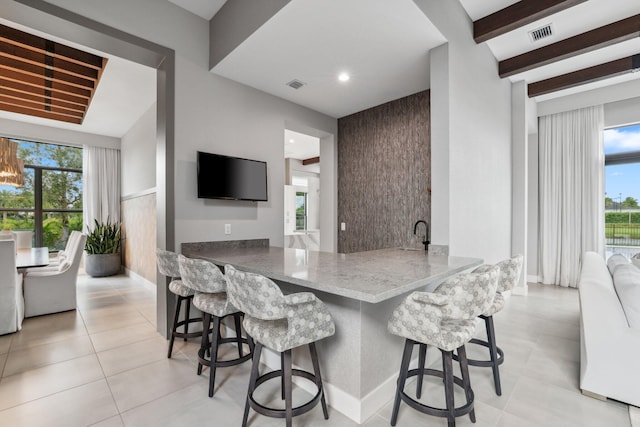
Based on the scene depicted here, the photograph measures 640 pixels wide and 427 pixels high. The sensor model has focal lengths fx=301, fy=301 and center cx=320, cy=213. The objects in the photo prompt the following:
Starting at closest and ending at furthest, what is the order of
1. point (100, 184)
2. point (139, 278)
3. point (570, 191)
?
point (570, 191), point (139, 278), point (100, 184)

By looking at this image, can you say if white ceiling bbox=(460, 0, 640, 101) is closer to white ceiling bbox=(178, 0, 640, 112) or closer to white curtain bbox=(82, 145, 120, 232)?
white ceiling bbox=(178, 0, 640, 112)

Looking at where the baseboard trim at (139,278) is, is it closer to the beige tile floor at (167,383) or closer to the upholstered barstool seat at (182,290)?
the beige tile floor at (167,383)

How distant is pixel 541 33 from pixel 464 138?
1.46 m

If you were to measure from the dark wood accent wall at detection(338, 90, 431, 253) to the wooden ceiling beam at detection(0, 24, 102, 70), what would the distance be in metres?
3.26

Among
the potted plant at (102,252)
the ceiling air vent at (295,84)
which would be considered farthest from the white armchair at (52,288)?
the ceiling air vent at (295,84)

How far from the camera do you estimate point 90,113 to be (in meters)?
5.02

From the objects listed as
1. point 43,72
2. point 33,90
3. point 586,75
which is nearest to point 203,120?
point 43,72

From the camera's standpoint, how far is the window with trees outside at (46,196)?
5.59 meters

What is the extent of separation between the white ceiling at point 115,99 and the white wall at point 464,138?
3373 millimetres

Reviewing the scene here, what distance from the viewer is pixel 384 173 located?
4.17 metres

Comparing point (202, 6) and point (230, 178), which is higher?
point (202, 6)

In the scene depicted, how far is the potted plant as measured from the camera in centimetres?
566

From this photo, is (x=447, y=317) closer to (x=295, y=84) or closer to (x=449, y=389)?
(x=449, y=389)

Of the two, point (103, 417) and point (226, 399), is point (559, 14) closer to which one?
point (226, 399)
